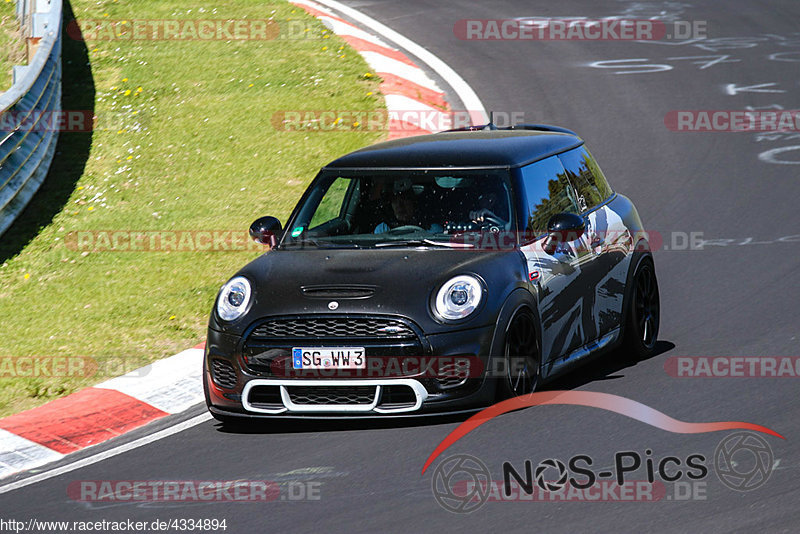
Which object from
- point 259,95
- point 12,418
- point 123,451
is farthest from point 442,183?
point 259,95

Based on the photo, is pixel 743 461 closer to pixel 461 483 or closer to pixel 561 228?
pixel 461 483

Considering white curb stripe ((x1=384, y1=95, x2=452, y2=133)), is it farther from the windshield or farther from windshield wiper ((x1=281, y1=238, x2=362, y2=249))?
windshield wiper ((x1=281, y1=238, x2=362, y2=249))

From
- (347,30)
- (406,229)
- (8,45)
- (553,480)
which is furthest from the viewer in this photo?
(8,45)

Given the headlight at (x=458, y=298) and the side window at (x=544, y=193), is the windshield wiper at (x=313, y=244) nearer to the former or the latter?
the headlight at (x=458, y=298)

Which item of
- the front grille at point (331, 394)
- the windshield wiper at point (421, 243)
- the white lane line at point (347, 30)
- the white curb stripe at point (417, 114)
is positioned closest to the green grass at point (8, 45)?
the white lane line at point (347, 30)

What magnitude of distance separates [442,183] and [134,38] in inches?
480

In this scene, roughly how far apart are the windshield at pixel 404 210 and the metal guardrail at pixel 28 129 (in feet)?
19.6

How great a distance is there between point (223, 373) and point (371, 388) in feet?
3.13

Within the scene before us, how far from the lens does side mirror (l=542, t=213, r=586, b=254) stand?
24.5ft

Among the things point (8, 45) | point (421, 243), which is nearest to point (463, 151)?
point (421, 243)

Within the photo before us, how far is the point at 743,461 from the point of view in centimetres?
599

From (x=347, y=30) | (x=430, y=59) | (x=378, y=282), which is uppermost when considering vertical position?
(x=347, y=30)

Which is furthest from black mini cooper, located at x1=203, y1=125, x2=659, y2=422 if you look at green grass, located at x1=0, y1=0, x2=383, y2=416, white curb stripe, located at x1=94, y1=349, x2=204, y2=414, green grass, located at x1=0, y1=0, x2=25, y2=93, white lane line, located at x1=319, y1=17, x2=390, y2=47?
green grass, located at x1=0, y1=0, x2=25, y2=93

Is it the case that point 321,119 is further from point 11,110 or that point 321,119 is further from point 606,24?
point 606,24
